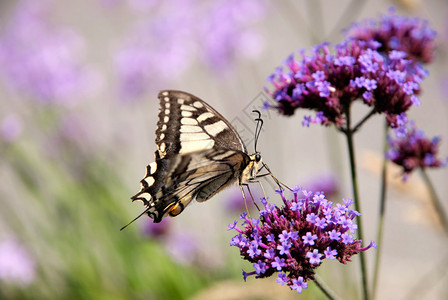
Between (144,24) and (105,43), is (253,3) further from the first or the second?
(105,43)

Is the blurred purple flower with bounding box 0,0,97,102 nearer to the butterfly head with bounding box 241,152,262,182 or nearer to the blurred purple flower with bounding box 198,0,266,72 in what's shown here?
the blurred purple flower with bounding box 198,0,266,72

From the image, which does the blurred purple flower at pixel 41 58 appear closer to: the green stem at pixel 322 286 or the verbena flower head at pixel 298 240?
the verbena flower head at pixel 298 240

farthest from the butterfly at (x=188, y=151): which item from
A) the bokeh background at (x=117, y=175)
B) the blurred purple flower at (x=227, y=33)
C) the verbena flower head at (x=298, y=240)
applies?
the blurred purple flower at (x=227, y=33)

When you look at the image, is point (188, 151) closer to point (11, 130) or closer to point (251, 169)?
point (251, 169)

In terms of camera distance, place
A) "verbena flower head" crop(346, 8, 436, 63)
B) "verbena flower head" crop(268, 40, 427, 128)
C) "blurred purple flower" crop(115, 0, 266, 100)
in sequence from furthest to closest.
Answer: "blurred purple flower" crop(115, 0, 266, 100) → "verbena flower head" crop(346, 8, 436, 63) → "verbena flower head" crop(268, 40, 427, 128)

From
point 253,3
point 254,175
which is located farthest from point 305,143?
point 254,175

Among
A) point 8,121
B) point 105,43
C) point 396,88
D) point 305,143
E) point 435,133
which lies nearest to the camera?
point 396,88

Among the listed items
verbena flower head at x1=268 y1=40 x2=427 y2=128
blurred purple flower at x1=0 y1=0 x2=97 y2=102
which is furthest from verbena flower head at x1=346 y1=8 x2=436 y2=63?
blurred purple flower at x1=0 y1=0 x2=97 y2=102
